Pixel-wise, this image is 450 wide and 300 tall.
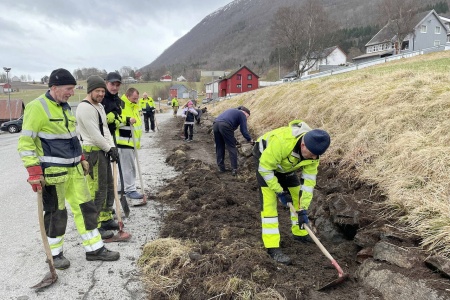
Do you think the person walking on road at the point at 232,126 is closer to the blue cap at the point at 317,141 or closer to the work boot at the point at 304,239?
the work boot at the point at 304,239

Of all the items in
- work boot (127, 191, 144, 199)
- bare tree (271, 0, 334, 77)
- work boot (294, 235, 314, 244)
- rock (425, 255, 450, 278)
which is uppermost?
bare tree (271, 0, 334, 77)

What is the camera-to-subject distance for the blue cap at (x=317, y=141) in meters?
3.22

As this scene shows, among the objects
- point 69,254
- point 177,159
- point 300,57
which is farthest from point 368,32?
point 69,254

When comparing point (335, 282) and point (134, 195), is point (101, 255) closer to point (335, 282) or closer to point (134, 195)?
point (134, 195)

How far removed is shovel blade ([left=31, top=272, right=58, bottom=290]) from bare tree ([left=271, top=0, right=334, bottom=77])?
1642 inches

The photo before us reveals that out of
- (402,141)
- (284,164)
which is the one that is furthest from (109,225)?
(402,141)

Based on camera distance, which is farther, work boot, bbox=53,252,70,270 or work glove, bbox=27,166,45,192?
work boot, bbox=53,252,70,270

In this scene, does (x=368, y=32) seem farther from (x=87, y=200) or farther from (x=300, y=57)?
(x=87, y=200)

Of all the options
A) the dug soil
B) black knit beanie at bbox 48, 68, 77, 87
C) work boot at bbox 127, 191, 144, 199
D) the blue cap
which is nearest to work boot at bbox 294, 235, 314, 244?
the dug soil

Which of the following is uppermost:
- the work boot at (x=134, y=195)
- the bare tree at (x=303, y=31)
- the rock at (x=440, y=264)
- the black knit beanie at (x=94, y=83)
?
the bare tree at (x=303, y=31)

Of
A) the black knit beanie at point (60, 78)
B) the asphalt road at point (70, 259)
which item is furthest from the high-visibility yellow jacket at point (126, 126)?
the black knit beanie at point (60, 78)

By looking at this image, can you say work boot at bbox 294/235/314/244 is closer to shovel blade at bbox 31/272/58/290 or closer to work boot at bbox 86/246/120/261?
work boot at bbox 86/246/120/261

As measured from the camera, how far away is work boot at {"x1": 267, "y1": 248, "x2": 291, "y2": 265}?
3660mm

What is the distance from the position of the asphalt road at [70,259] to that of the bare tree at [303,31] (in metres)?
40.0
